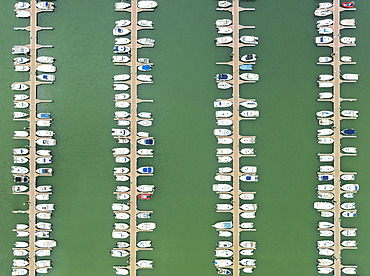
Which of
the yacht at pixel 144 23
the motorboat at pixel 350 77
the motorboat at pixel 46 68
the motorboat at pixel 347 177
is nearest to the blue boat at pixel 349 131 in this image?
the motorboat at pixel 347 177

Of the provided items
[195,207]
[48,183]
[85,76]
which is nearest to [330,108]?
[195,207]

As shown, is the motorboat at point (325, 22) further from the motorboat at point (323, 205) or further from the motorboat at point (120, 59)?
the motorboat at point (120, 59)

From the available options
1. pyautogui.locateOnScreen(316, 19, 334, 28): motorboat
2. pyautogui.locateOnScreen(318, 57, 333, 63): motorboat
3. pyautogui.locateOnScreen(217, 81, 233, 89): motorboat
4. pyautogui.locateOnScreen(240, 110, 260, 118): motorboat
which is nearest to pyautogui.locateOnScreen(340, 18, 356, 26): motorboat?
pyautogui.locateOnScreen(316, 19, 334, 28): motorboat

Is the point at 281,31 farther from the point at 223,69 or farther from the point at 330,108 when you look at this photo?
the point at 330,108

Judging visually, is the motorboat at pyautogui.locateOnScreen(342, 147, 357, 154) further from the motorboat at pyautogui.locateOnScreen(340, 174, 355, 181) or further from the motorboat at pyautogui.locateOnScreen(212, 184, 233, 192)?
the motorboat at pyautogui.locateOnScreen(212, 184, 233, 192)

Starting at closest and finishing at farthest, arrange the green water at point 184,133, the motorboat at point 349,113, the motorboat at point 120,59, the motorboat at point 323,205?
the motorboat at point 323,205 → the motorboat at point 349,113 → the green water at point 184,133 → the motorboat at point 120,59
